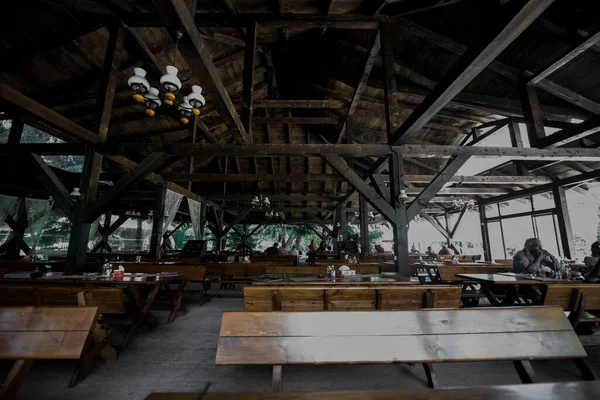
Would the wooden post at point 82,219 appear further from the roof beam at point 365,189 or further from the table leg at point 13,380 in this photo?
the roof beam at point 365,189

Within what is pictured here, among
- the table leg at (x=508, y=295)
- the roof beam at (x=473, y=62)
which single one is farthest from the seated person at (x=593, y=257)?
the roof beam at (x=473, y=62)

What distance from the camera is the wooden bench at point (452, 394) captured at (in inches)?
34.7

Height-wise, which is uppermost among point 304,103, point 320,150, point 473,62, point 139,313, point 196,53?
point 304,103

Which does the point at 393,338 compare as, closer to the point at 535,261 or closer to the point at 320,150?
the point at 320,150

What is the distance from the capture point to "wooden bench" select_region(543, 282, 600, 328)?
2.34 m

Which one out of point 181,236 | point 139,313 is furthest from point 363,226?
point 181,236

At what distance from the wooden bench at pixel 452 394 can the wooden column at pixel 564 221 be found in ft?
30.3

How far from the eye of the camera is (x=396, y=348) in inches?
49.6

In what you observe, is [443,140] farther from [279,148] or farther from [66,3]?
[66,3]

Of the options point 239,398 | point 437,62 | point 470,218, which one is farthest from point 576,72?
point 470,218

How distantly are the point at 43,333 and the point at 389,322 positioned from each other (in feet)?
6.01

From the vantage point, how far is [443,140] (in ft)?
25.8

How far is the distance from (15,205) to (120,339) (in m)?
7.93

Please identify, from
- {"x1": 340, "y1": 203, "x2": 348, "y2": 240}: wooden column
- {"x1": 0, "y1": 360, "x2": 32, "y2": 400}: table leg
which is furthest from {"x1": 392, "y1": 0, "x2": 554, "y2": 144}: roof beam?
{"x1": 340, "y1": 203, "x2": 348, "y2": 240}: wooden column
